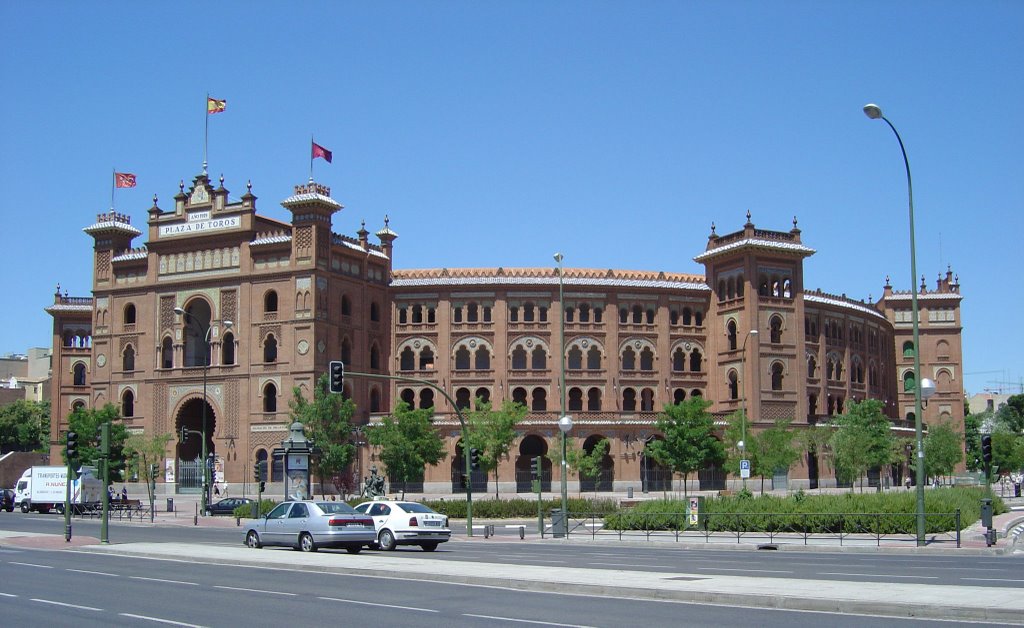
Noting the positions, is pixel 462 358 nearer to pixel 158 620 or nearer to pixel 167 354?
pixel 167 354

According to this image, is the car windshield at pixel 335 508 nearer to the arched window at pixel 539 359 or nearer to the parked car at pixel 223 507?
the parked car at pixel 223 507

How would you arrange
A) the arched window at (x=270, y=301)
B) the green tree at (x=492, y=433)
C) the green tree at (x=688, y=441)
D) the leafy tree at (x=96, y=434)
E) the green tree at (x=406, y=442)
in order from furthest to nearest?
the arched window at (x=270, y=301), the leafy tree at (x=96, y=434), the green tree at (x=492, y=433), the green tree at (x=688, y=441), the green tree at (x=406, y=442)

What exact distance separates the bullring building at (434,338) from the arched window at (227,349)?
9 cm

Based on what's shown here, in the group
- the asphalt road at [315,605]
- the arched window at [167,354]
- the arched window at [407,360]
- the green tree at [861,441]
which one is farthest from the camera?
the arched window at [407,360]

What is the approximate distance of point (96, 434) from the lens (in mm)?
72438

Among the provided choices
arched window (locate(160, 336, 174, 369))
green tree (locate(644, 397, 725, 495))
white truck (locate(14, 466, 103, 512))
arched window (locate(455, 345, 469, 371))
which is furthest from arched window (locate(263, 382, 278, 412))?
green tree (locate(644, 397, 725, 495))

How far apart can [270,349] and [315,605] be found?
59.5 meters

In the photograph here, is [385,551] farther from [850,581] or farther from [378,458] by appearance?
[378,458]

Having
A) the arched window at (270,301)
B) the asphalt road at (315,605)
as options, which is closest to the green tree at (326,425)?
the arched window at (270,301)

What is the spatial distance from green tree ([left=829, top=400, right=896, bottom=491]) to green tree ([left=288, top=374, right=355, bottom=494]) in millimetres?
31395

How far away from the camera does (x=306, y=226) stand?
242 feet

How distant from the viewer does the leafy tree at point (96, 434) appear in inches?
2869

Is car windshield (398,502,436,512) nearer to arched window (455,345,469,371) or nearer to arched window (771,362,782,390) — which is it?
arched window (455,345,469,371)

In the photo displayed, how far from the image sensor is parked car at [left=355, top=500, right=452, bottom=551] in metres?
31.7
